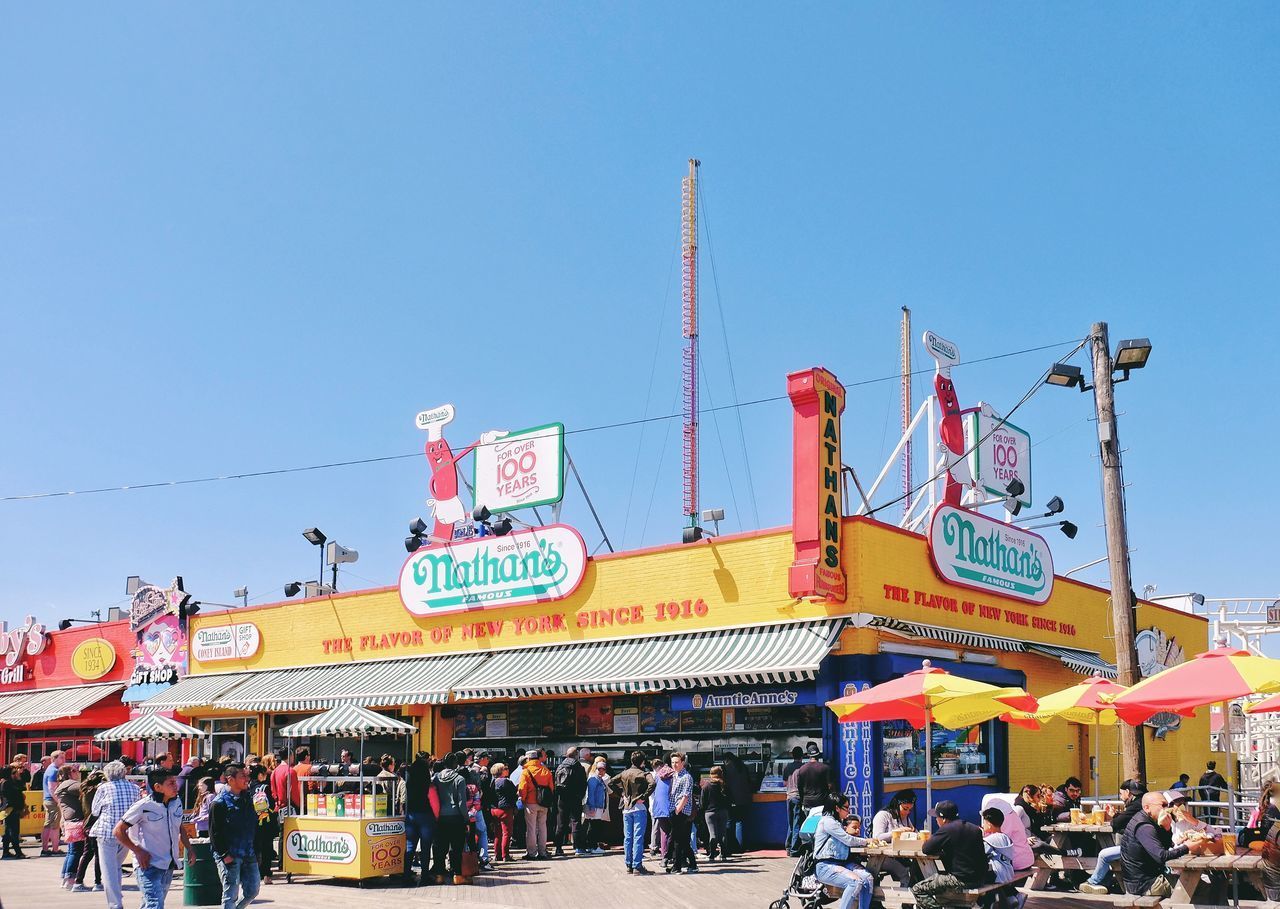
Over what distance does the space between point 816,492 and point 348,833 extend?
7.87 m

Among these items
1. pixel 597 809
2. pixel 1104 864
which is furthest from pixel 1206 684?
pixel 597 809

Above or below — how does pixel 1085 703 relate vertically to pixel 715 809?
above

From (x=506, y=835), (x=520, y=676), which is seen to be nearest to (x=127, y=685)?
(x=520, y=676)

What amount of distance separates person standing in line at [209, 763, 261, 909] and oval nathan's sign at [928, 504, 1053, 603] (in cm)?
1196

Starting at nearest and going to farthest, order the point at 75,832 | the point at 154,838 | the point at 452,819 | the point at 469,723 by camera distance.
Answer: the point at 154,838 < the point at 452,819 < the point at 75,832 < the point at 469,723

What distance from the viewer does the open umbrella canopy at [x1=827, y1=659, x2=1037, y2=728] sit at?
1479cm

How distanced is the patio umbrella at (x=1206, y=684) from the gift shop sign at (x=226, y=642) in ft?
64.5

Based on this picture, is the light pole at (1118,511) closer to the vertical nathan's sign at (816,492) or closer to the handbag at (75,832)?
the vertical nathan's sign at (816,492)

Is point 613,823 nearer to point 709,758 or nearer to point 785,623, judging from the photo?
point 709,758

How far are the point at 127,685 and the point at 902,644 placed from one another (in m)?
20.6

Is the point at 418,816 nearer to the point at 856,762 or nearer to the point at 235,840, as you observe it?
the point at 235,840

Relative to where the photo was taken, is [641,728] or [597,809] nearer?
[597,809]

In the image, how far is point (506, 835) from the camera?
18234mm

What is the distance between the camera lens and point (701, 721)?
20.6 meters
